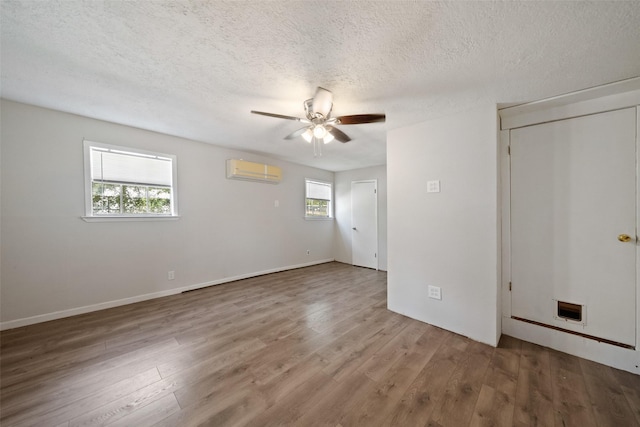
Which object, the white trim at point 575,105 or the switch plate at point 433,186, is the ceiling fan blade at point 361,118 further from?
the white trim at point 575,105

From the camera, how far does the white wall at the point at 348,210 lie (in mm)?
5074

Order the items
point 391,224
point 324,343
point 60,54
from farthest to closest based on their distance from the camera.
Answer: point 391,224
point 324,343
point 60,54

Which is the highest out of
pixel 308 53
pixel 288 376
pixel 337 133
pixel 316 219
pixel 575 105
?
pixel 308 53

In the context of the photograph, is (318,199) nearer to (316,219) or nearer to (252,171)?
(316,219)

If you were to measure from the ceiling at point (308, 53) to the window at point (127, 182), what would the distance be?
665 millimetres

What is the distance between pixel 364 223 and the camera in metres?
5.36

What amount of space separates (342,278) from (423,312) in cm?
190

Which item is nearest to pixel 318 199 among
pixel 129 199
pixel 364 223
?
pixel 364 223

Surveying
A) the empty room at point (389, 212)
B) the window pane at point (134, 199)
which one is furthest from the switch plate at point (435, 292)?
the window pane at point (134, 199)

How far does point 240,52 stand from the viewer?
1.57 m

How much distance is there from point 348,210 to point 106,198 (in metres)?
4.51

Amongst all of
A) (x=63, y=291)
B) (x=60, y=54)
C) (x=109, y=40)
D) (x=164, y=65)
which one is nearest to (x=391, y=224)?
(x=164, y=65)

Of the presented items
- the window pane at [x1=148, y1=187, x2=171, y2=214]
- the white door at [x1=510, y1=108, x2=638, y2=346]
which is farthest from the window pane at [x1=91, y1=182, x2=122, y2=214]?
the white door at [x1=510, y1=108, x2=638, y2=346]

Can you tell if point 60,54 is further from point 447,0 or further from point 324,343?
point 324,343
